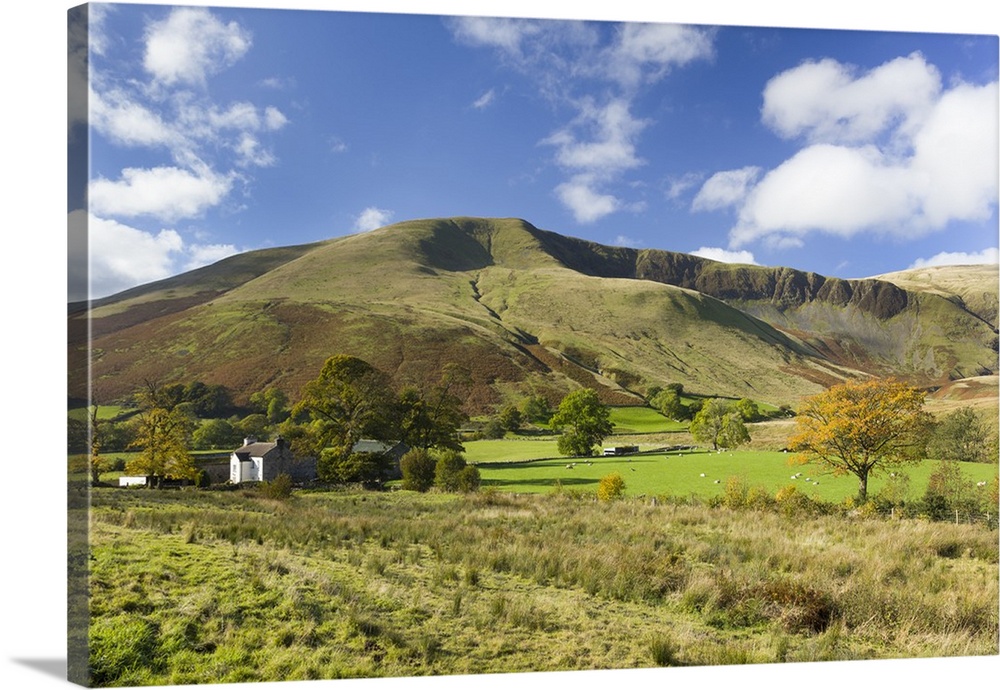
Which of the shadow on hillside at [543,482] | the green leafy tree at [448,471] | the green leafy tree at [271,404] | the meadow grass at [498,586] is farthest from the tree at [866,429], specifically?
the green leafy tree at [271,404]

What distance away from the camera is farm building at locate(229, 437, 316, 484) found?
6575mm

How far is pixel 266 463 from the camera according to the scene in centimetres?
677

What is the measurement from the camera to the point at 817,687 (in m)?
5.38

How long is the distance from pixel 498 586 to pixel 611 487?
6.09 ft

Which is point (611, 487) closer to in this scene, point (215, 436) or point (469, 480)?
point (469, 480)

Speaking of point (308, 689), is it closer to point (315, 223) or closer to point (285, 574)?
point (285, 574)

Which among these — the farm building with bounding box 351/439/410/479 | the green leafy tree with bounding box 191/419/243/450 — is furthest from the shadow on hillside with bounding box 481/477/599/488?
the green leafy tree with bounding box 191/419/243/450

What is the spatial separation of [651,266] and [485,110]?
2.96 metres

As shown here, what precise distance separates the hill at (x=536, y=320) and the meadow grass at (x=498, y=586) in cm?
158

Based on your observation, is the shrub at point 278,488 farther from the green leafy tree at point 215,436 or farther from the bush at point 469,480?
the bush at point 469,480

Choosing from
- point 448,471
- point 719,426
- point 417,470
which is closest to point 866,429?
point 719,426

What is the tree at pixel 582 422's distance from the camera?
7.78 metres

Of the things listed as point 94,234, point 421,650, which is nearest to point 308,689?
point 421,650

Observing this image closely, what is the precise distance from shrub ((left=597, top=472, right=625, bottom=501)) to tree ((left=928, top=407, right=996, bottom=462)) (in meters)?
3.65
